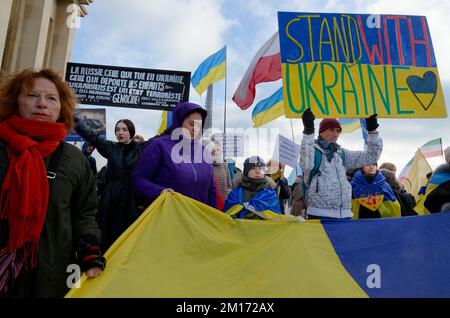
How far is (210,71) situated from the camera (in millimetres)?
7953

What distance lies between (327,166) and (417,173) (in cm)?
552

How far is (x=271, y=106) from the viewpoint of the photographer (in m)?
7.77

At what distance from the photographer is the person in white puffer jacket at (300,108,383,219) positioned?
318 centimetres

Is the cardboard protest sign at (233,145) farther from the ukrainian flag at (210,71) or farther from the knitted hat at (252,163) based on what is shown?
the knitted hat at (252,163)

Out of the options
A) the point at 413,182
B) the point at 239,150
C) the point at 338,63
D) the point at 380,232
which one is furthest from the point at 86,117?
the point at 413,182

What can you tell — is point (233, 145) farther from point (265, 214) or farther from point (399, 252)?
point (399, 252)

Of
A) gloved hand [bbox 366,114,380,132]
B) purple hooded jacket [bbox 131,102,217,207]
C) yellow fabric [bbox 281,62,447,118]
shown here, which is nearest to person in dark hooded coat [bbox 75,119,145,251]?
purple hooded jacket [bbox 131,102,217,207]

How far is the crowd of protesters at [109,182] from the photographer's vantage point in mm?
1576

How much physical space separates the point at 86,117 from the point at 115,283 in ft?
21.1

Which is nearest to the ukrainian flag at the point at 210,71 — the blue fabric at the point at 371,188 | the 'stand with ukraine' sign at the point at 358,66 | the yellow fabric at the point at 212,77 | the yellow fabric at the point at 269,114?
the yellow fabric at the point at 212,77

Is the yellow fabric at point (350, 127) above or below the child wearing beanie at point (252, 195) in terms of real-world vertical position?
above

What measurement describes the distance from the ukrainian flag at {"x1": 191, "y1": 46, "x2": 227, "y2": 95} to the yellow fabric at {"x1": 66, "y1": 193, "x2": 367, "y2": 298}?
573cm

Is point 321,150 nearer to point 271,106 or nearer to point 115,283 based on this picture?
point 115,283

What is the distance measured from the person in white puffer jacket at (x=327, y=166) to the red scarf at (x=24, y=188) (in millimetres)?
2226
